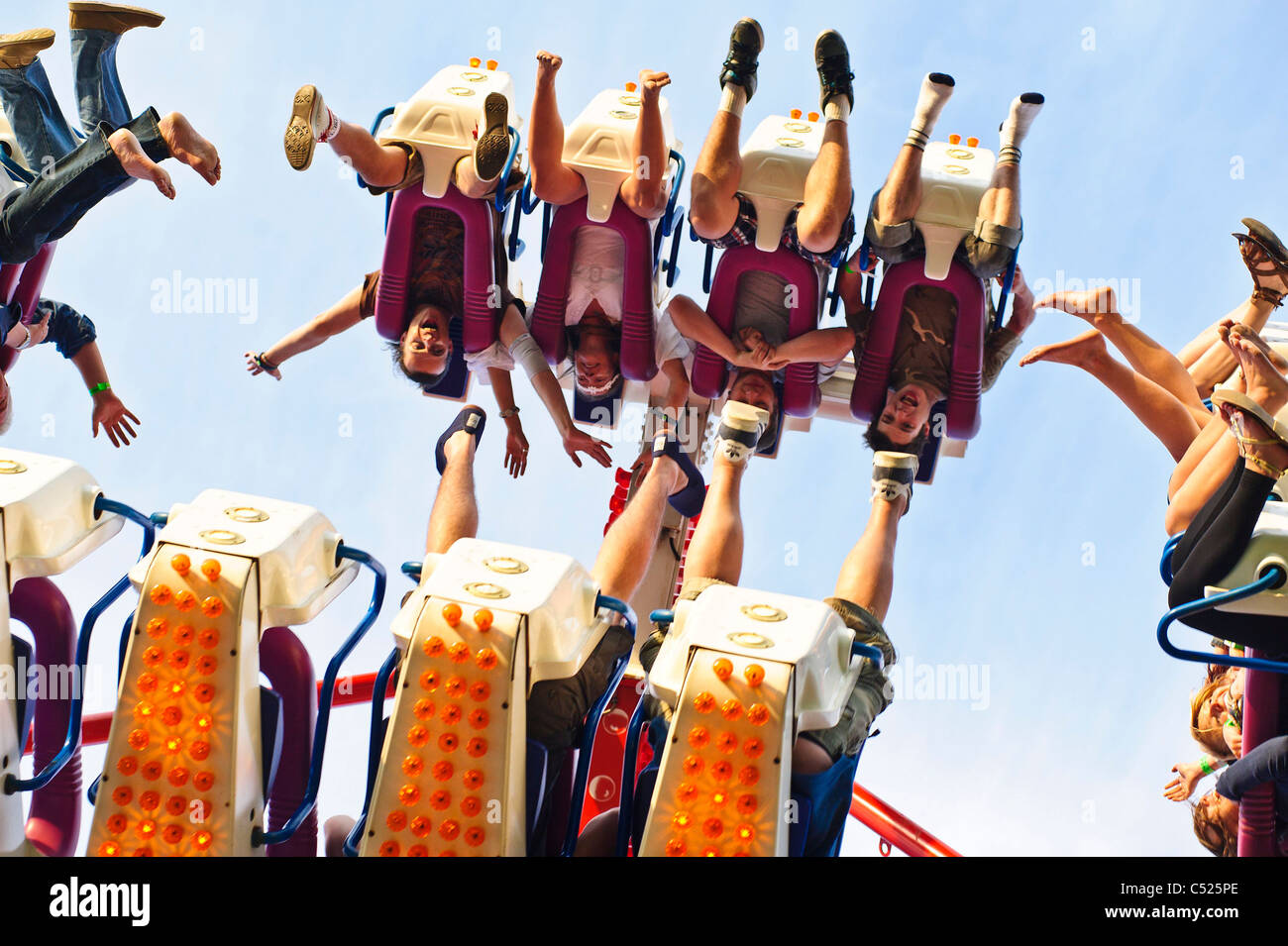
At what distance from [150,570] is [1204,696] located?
4.04m

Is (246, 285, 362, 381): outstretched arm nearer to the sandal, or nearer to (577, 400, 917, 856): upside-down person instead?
(577, 400, 917, 856): upside-down person

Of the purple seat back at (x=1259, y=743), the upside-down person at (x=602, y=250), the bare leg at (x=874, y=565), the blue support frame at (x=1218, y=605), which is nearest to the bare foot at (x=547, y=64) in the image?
the upside-down person at (x=602, y=250)

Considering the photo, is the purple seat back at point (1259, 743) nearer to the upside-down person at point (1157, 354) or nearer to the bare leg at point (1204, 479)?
the bare leg at point (1204, 479)

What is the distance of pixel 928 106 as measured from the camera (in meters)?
5.81

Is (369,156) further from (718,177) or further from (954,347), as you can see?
→ (954,347)

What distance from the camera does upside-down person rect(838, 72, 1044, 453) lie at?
19.1 feet

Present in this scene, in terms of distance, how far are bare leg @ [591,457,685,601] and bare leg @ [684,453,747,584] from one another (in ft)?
0.47

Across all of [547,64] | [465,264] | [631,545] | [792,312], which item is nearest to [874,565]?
[631,545]

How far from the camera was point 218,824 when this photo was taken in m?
4.46

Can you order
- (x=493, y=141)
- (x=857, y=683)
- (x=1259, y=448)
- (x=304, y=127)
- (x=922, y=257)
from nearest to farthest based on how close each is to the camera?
1. (x=1259, y=448)
2. (x=857, y=683)
3. (x=304, y=127)
4. (x=493, y=141)
5. (x=922, y=257)

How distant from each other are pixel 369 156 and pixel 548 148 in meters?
0.62
